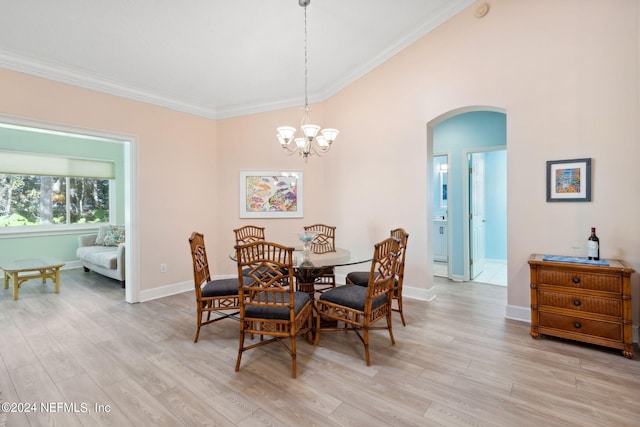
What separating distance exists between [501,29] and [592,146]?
154cm

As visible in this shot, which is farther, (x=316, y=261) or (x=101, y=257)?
(x=101, y=257)

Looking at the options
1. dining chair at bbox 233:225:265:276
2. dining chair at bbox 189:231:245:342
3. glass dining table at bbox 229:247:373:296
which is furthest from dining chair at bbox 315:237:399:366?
dining chair at bbox 233:225:265:276

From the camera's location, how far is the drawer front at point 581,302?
2.50 m

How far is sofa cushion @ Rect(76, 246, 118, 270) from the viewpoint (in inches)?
193

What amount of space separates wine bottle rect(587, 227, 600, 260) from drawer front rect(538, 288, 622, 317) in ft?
1.27

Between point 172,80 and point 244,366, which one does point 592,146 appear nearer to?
point 244,366

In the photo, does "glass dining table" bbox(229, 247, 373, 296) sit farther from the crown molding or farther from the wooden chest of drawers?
the crown molding

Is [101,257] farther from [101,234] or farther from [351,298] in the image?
[351,298]

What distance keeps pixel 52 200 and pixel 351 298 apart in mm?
6669

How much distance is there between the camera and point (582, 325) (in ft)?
8.57

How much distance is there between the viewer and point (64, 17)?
9.02 ft

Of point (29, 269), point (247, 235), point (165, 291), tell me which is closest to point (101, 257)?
point (29, 269)

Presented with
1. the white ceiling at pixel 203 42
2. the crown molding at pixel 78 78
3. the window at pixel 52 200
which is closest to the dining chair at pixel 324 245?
the white ceiling at pixel 203 42

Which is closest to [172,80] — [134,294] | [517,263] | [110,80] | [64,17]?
[110,80]
